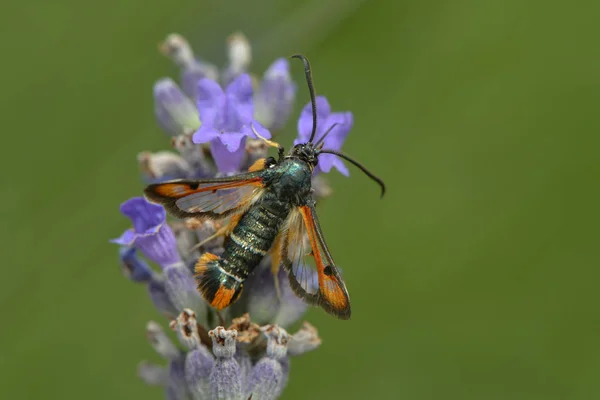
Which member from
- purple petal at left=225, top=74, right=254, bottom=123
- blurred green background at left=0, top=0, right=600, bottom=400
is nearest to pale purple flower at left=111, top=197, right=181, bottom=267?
purple petal at left=225, top=74, right=254, bottom=123

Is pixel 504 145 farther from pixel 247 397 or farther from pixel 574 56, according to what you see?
pixel 247 397

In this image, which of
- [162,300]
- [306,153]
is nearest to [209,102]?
[306,153]

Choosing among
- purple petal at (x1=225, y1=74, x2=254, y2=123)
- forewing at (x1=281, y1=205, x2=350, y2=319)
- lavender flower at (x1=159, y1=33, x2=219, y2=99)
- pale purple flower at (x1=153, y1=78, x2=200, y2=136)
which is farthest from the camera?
lavender flower at (x1=159, y1=33, x2=219, y2=99)

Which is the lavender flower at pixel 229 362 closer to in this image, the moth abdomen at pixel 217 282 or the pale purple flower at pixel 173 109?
the moth abdomen at pixel 217 282

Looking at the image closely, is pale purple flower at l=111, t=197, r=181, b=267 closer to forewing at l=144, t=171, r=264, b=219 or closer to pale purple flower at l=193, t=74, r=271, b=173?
forewing at l=144, t=171, r=264, b=219

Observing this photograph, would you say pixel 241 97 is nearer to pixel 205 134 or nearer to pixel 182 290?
pixel 205 134

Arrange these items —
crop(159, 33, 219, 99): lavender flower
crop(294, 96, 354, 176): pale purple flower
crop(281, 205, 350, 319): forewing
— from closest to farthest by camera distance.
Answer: crop(281, 205, 350, 319): forewing → crop(294, 96, 354, 176): pale purple flower → crop(159, 33, 219, 99): lavender flower

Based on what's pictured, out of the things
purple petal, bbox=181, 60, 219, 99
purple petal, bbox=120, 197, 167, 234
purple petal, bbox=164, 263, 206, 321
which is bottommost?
purple petal, bbox=164, 263, 206, 321

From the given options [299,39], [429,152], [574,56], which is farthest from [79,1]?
[574,56]
